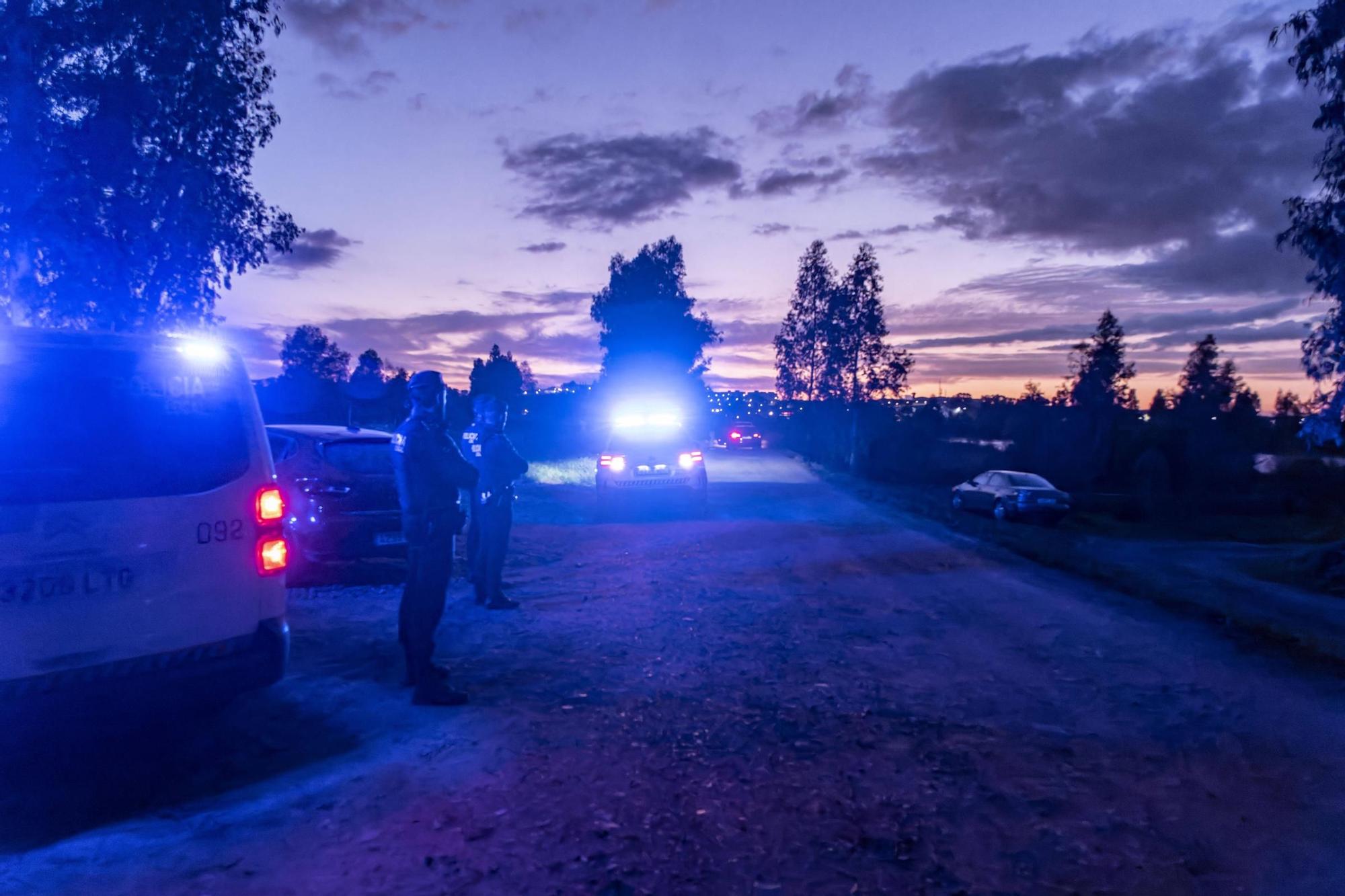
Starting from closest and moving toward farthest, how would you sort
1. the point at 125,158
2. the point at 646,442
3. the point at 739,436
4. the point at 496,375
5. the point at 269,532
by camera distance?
the point at 269,532
the point at 125,158
the point at 646,442
the point at 739,436
the point at 496,375

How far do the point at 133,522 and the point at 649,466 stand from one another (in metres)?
12.5

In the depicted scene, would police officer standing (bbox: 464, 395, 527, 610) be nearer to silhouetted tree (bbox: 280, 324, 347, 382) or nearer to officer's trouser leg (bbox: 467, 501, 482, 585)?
officer's trouser leg (bbox: 467, 501, 482, 585)

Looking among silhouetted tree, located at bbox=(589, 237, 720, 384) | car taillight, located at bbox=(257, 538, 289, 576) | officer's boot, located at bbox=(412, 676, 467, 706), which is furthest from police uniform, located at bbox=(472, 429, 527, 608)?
silhouetted tree, located at bbox=(589, 237, 720, 384)

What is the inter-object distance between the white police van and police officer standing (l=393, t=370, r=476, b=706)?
118 cm

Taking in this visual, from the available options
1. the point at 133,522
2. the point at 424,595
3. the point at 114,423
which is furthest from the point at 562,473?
the point at 133,522

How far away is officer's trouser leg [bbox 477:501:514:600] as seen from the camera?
28.5 ft

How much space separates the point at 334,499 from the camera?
8781 mm

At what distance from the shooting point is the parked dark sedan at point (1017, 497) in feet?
79.3

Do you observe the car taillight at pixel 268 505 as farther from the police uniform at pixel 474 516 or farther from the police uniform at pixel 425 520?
the police uniform at pixel 474 516

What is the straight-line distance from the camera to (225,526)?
4285 mm

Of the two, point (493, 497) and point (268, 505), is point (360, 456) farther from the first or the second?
point (268, 505)

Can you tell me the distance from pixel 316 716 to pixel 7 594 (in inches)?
85.9

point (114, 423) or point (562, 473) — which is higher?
point (114, 423)

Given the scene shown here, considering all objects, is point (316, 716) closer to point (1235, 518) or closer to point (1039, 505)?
point (1039, 505)
